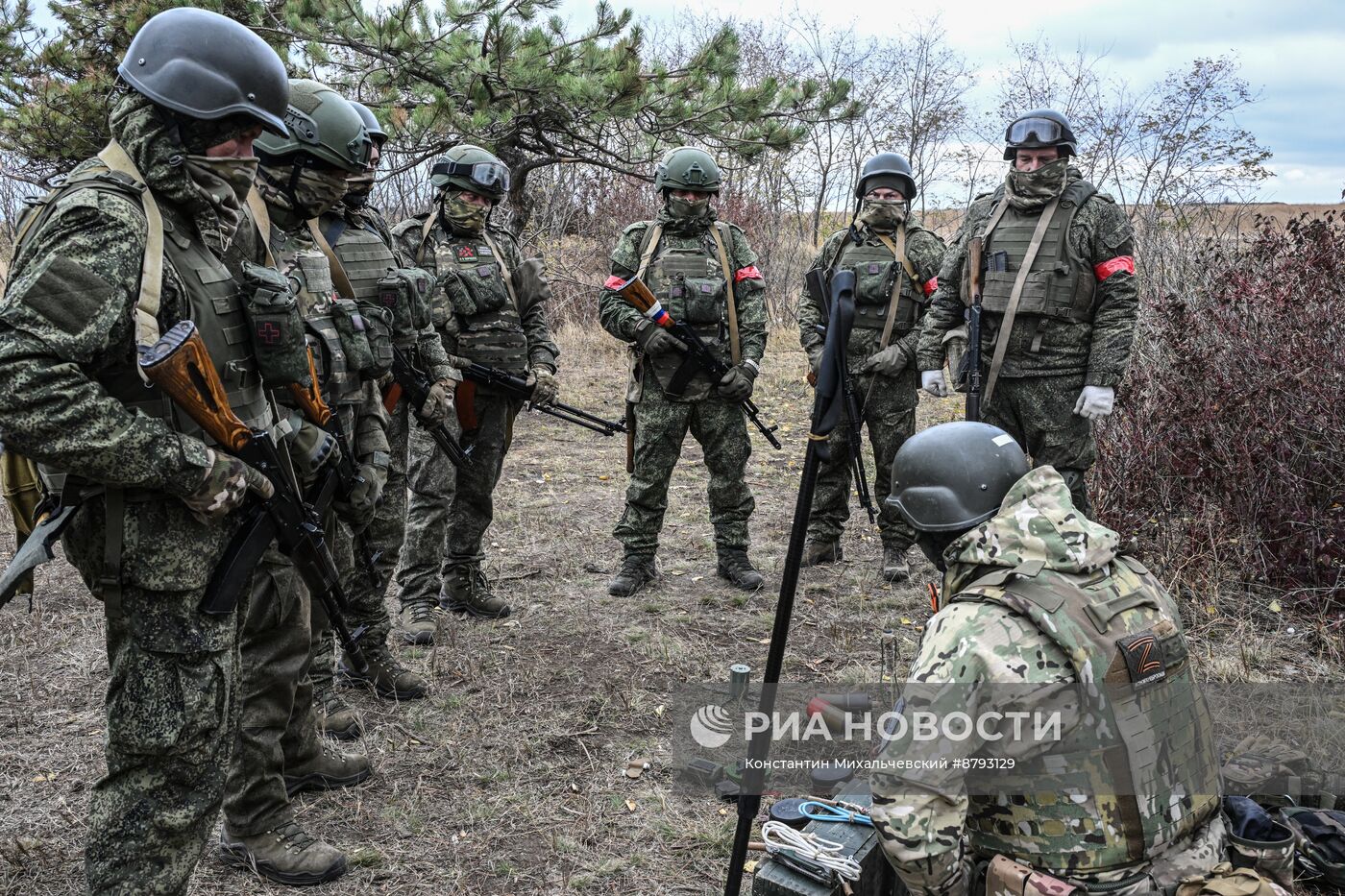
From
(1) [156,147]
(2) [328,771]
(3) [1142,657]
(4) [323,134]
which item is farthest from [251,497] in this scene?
(3) [1142,657]

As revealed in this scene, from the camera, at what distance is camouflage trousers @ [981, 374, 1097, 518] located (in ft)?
16.0

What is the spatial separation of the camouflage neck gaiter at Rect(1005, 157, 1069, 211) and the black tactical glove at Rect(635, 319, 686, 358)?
191 centimetres

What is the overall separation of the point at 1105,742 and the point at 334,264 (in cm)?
311

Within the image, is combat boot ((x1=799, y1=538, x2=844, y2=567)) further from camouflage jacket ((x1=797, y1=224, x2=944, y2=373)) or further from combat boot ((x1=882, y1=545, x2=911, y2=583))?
camouflage jacket ((x1=797, y1=224, x2=944, y2=373))

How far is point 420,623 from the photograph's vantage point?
16.0 feet

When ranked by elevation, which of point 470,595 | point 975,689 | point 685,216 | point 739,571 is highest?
point 685,216

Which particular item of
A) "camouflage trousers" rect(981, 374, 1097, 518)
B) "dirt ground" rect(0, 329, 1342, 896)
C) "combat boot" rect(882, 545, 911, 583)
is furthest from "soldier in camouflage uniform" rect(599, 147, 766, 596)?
"camouflage trousers" rect(981, 374, 1097, 518)

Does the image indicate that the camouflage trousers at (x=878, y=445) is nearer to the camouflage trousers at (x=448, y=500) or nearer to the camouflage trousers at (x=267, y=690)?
the camouflage trousers at (x=448, y=500)

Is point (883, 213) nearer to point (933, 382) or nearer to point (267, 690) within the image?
point (933, 382)

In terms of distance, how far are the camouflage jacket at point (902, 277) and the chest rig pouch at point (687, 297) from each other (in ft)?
2.14

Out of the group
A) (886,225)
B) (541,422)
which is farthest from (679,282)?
(541,422)

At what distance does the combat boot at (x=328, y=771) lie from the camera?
347 cm

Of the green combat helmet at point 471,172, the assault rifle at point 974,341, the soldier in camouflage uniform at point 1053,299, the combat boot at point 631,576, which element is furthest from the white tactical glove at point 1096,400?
the green combat helmet at point 471,172

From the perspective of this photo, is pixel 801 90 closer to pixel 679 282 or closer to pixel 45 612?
pixel 679 282
